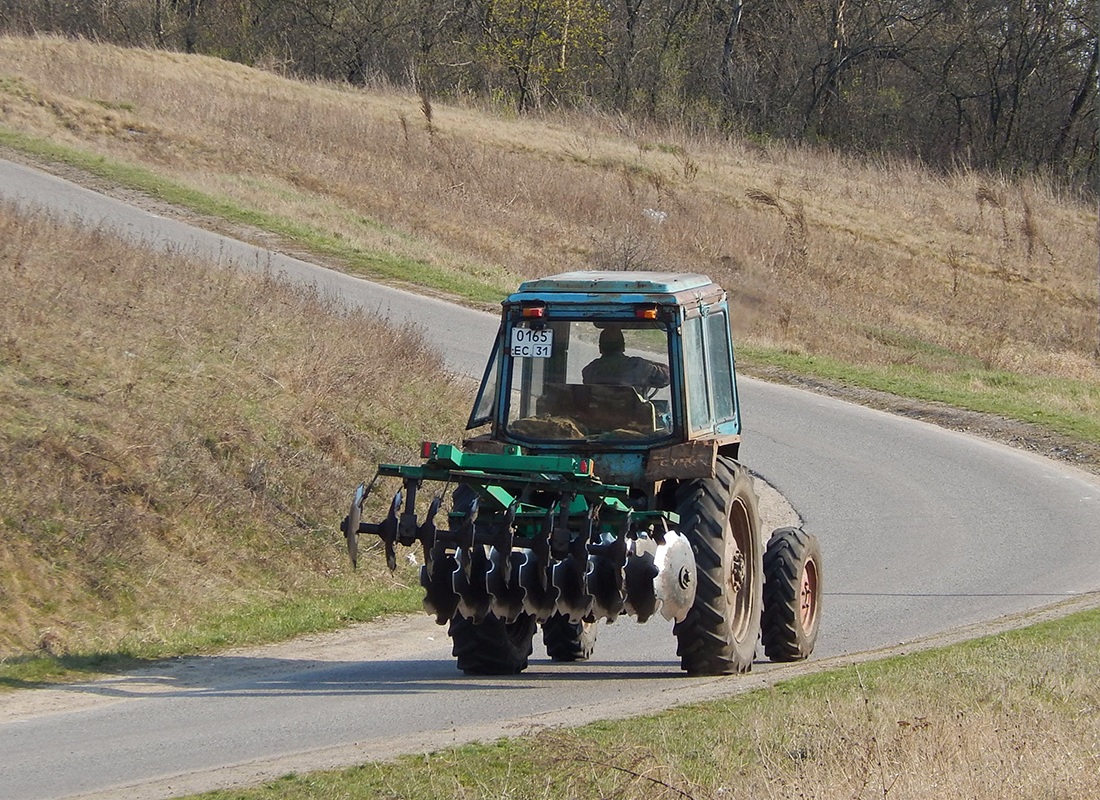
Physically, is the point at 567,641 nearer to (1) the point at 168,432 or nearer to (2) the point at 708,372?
(2) the point at 708,372

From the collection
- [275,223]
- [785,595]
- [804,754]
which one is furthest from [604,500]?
[275,223]

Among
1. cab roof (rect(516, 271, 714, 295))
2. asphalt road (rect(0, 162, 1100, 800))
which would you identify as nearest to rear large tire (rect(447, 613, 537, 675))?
asphalt road (rect(0, 162, 1100, 800))

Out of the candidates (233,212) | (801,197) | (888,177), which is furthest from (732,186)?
(233,212)

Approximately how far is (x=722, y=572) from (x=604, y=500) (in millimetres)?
853

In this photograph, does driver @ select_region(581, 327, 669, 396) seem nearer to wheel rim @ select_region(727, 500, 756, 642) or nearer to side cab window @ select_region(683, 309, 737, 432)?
side cab window @ select_region(683, 309, 737, 432)

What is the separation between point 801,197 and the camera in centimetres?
3953

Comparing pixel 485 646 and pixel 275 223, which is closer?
pixel 485 646

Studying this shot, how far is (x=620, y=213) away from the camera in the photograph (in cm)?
3466

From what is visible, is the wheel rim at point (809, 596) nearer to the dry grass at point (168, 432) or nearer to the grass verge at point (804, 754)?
the grass verge at point (804, 754)

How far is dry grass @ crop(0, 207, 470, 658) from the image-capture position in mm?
10445

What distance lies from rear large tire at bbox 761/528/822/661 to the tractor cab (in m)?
0.90

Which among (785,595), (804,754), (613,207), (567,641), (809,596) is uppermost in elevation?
(613,207)

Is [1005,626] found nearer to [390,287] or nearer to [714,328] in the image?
[714,328]

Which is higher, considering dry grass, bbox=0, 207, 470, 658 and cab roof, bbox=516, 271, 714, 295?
cab roof, bbox=516, 271, 714, 295
